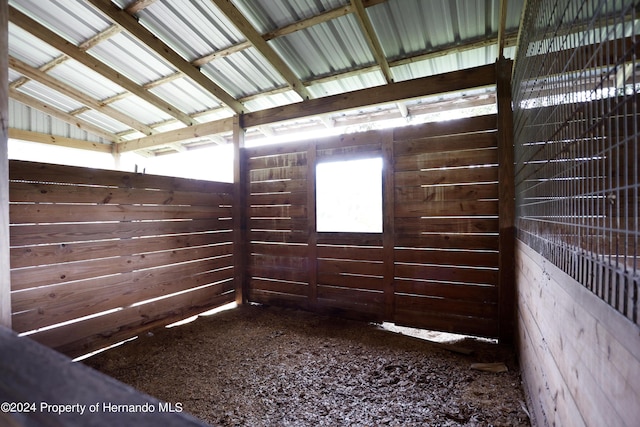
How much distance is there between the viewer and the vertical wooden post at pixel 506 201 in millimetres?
2707

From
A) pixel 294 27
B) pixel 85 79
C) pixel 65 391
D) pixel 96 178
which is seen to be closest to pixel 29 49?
pixel 85 79

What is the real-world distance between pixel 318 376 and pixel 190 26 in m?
3.45

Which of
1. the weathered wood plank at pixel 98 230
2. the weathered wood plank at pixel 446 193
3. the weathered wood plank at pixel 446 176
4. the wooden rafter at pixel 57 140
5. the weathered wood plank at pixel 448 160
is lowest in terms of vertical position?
the weathered wood plank at pixel 98 230

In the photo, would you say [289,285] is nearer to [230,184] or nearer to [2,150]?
[230,184]

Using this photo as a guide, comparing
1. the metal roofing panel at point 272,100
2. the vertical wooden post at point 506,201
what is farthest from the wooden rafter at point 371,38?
the metal roofing panel at point 272,100

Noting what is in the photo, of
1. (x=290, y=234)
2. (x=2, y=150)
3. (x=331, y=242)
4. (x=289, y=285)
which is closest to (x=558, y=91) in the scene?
(x=2, y=150)

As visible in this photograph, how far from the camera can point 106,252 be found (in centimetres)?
290

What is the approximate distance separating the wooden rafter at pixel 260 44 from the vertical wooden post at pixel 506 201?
2.05 meters

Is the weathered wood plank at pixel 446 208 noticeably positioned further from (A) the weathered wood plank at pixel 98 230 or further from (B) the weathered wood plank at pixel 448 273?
(A) the weathered wood plank at pixel 98 230

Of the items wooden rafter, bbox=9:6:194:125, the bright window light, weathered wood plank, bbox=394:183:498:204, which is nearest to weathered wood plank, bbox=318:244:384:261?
the bright window light

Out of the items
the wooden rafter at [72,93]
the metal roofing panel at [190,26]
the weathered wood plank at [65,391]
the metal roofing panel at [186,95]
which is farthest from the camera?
the metal roofing panel at [186,95]

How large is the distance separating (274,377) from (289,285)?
1584 millimetres

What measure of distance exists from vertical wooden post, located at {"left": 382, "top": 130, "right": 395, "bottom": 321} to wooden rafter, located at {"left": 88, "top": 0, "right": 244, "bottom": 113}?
2147 millimetres

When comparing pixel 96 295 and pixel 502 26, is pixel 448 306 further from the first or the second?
pixel 96 295
